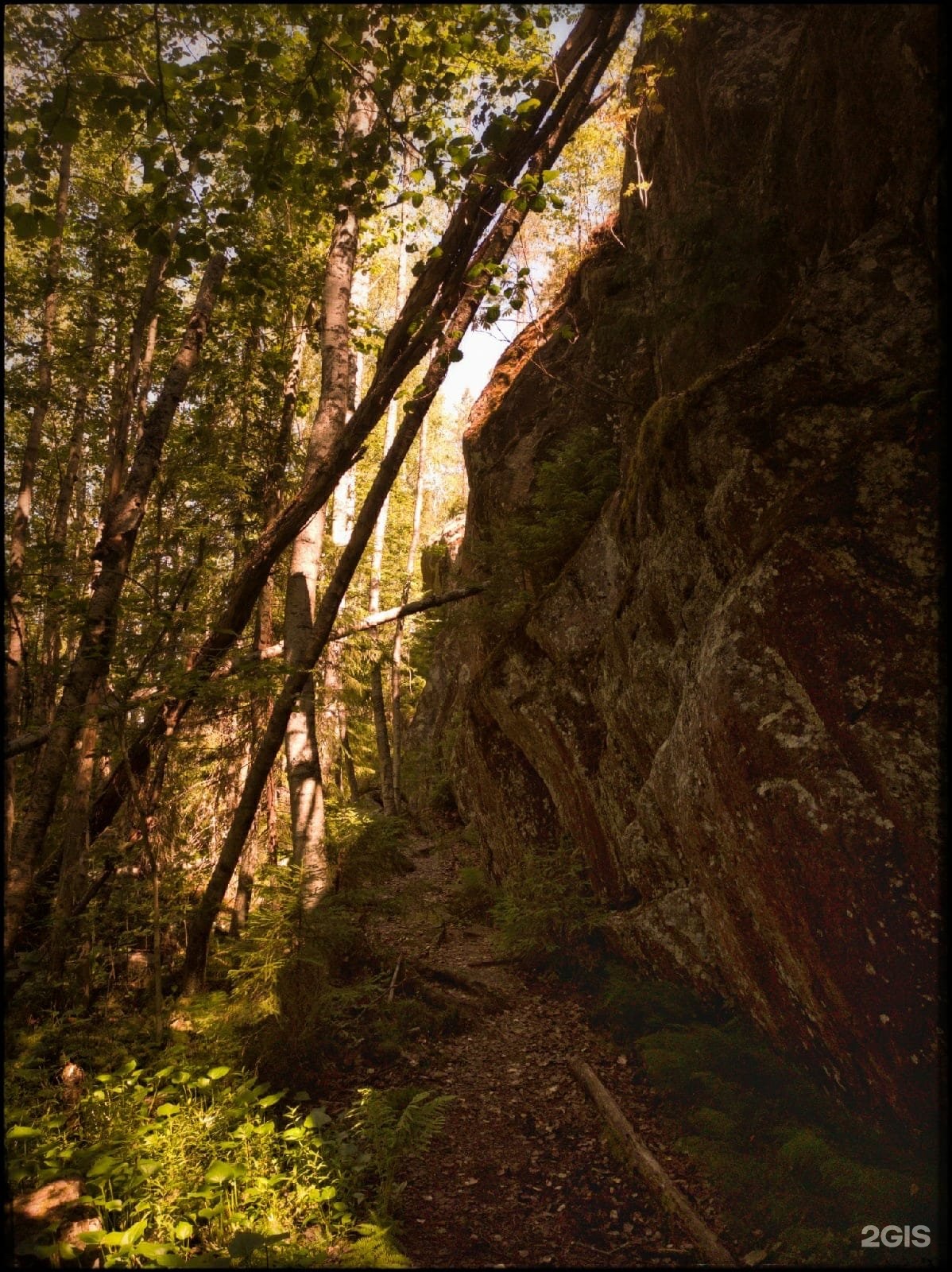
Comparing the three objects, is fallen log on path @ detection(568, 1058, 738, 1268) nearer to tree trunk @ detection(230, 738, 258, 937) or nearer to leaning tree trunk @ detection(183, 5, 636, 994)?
leaning tree trunk @ detection(183, 5, 636, 994)

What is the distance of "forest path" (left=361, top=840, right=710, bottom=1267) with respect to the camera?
4.08 m

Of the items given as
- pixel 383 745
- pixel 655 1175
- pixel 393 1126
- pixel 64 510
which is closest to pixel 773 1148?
pixel 655 1175

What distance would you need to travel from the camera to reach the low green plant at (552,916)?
7926mm

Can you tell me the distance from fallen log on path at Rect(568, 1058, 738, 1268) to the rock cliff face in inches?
52.2

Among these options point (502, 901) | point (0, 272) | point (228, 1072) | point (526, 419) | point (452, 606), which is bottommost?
point (228, 1072)

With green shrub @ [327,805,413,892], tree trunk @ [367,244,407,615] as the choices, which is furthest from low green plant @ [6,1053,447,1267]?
tree trunk @ [367,244,407,615]

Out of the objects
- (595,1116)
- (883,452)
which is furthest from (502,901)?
(883,452)

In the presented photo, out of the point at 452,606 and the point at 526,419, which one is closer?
the point at 452,606

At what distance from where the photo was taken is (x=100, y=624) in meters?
5.13

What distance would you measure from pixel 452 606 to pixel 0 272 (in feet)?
30.7

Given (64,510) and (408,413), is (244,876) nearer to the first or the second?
(408,413)

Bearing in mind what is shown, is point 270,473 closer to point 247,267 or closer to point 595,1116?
point 247,267

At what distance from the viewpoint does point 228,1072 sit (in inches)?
203

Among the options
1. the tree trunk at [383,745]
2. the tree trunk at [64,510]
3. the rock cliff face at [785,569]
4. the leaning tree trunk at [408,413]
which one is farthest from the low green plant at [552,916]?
the tree trunk at [383,745]
